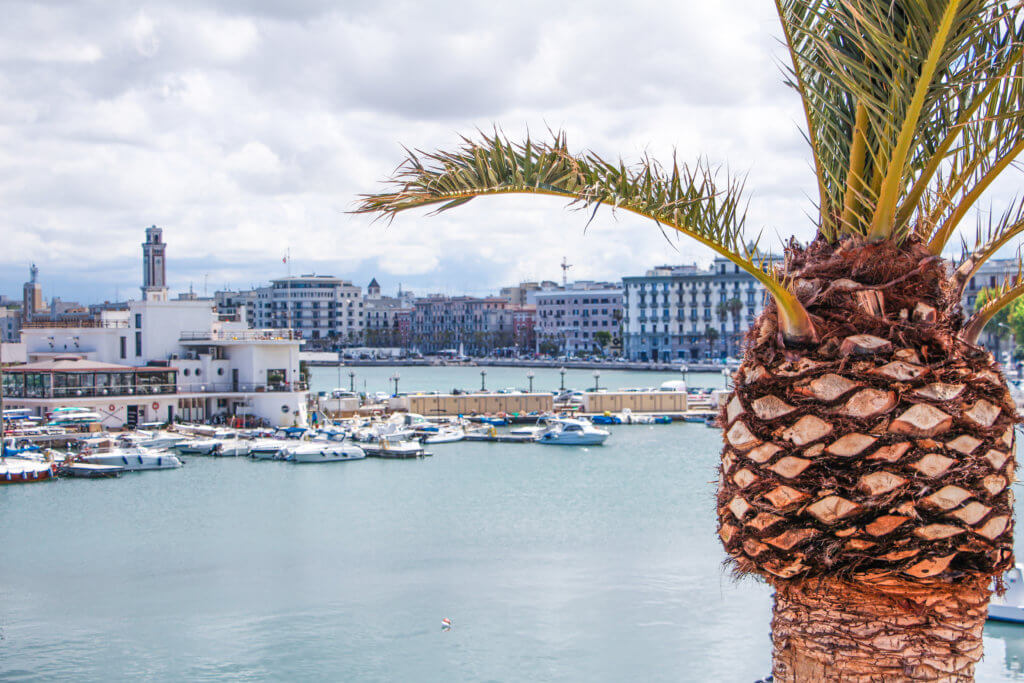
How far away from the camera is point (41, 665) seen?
615 inches

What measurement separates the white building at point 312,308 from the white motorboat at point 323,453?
383 feet

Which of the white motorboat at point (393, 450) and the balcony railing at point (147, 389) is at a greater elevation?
the balcony railing at point (147, 389)

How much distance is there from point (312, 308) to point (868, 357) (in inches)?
6183

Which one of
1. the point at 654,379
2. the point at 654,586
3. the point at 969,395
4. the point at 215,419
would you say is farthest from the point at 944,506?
the point at 654,379

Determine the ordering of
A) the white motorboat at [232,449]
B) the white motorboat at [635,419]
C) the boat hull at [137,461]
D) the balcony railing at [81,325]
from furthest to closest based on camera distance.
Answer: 1. the white motorboat at [635,419]
2. the balcony railing at [81,325]
3. the white motorboat at [232,449]
4. the boat hull at [137,461]

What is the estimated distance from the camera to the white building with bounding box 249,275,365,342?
6142 inches

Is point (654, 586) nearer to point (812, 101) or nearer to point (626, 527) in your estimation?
point (626, 527)

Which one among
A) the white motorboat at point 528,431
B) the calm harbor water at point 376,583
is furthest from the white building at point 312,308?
the calm harbor water at point 376,583

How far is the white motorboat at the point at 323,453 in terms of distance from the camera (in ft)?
130

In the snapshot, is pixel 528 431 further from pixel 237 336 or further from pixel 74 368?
pixel 74 368

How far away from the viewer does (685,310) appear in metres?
111

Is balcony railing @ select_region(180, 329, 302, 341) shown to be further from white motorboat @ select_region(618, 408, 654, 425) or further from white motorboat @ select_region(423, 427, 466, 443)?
white motorboat @ select_region(618, 408, 654, 425)

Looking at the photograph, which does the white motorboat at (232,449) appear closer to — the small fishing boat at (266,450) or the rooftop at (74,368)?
the small fishing boat at (266,450)

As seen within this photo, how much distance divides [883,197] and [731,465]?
1081 mm
